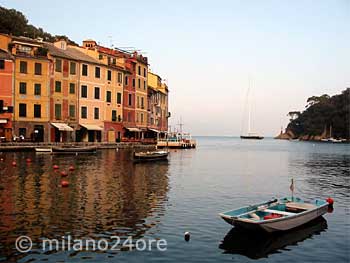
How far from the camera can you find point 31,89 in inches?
2340

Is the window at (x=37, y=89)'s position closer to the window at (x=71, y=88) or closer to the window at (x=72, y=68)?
the window at (x=71, y=88)

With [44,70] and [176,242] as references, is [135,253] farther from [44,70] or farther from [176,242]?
[44,70]

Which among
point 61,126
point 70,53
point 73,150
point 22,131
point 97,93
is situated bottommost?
point 73,150

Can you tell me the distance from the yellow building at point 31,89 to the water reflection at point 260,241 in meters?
48.6

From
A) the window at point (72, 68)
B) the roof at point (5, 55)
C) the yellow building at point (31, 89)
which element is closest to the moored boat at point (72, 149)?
the yellow building at point (31, 89)

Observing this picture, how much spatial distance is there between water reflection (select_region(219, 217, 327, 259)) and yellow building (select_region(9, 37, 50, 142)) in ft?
159

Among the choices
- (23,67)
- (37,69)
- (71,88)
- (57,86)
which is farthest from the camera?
(71,88)

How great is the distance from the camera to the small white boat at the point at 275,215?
16062mm

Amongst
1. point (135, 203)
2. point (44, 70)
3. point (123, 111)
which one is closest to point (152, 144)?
point (123, 111)

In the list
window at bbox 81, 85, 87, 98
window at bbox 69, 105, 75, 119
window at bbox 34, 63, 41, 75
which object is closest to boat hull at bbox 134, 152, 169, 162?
window at bbox 69, 105, 75, 119

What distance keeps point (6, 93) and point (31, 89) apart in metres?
3.73

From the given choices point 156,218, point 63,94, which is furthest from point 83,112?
point 156,218

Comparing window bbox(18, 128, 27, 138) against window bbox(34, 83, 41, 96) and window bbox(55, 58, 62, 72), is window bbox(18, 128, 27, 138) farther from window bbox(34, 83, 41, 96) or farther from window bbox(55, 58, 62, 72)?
window bbox(55, 58, 62, 72)

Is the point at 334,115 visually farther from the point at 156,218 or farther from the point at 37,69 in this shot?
the point at 156,218
